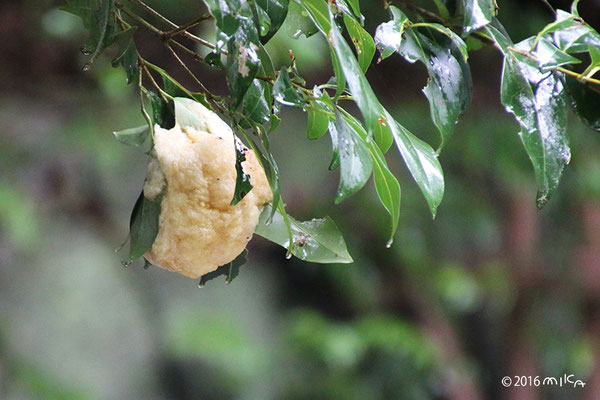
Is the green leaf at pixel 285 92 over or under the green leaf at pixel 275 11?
under

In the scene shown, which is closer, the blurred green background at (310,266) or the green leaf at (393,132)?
the green leaf at (393,132)

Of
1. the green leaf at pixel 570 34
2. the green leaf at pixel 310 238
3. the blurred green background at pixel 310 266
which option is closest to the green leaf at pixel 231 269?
the green leaf at pixel 310 238

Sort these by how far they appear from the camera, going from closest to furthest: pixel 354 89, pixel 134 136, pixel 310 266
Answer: pixel 354 89
pixel 134 136
pixel 310 266

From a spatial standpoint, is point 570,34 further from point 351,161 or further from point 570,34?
point 351,161

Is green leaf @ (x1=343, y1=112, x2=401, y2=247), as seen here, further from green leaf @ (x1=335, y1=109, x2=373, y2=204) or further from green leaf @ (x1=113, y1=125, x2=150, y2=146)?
green leaf @ (x1=113, y1=125, x2=150, y2=146)

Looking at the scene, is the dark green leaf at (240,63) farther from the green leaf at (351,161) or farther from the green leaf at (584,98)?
the green leaf at (584,98)

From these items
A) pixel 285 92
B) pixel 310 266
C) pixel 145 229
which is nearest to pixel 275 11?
pixel 285 92

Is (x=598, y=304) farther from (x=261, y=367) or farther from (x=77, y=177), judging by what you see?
(x=77, y=177)

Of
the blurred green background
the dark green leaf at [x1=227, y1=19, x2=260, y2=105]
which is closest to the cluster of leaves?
the dark green leaf at [x1=227, y1=19, x2=260, y2=105]
